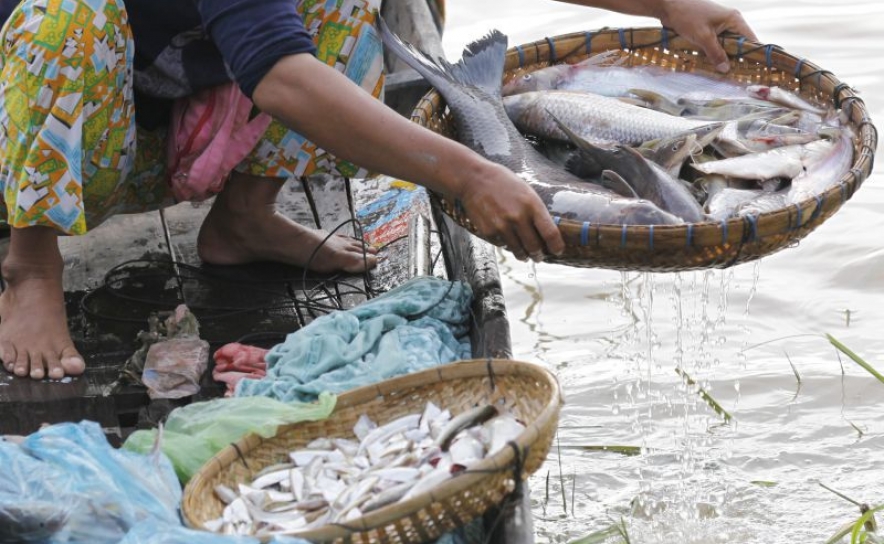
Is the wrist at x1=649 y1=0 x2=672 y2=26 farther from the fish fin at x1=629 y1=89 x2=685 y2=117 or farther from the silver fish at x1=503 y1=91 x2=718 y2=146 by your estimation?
the silver fish at x1=503 y1=91 x2=718 y2=146

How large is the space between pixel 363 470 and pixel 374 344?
634 mm

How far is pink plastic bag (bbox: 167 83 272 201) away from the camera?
344cm

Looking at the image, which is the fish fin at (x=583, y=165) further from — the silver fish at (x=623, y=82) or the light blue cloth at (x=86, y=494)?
the light blue cloth at (x=86, y=494)

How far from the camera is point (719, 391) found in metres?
4.66

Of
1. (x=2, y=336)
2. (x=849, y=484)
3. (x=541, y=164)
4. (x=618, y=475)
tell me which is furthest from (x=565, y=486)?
(x=2, y=336)

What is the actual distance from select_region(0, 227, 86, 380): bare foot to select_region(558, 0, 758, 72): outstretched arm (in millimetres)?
1692

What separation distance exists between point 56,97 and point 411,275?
108cm

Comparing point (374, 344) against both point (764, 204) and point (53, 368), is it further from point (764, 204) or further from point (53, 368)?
point (764, 204)

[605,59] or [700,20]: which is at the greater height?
[700,20]

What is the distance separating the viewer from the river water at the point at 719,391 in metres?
3.95

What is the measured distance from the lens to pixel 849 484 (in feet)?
13.4

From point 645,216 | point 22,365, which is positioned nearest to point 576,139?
point 645,216

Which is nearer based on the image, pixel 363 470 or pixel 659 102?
pixel 363 470

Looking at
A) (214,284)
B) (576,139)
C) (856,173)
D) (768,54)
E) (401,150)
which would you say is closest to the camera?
(401,150)
